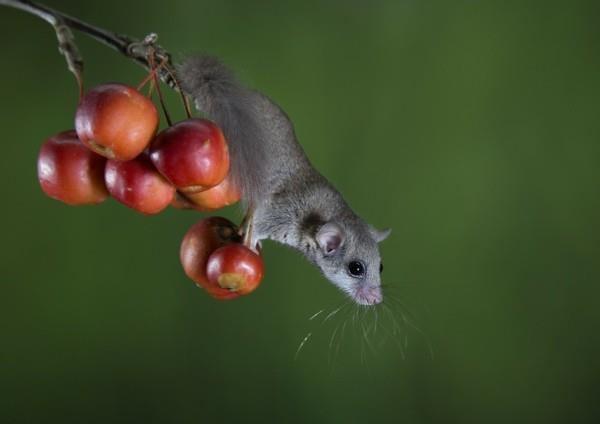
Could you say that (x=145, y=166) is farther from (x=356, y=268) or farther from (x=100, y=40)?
(x=356, y=268)

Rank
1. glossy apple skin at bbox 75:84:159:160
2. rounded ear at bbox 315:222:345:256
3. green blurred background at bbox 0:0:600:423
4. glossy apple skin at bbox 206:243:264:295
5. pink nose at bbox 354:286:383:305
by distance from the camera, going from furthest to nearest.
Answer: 1. green blurred background at bbox 0:0:600:423
2. pink nose at bbox 354:286:383:305
3. rounded ear at bbox 315:222:345:256
4. glossy apple skin at bbox 206:243:264:295
5. glossy apple skin at bbox 75:84:159:160

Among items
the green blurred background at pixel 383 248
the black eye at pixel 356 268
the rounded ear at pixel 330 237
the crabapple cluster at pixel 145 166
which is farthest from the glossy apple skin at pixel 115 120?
the green blurred background at pixel 383 248

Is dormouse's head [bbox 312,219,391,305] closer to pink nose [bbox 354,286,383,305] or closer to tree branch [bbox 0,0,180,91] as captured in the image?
pink nose [bbox 354,286,383,305]

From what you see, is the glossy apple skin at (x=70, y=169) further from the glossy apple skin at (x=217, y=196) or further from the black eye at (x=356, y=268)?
the black eye at (x=356, y=268)

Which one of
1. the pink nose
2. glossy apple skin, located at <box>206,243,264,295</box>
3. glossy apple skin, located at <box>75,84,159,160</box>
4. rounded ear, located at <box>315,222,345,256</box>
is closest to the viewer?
glossy apple skin, located at <box>75,84,159,160</box>

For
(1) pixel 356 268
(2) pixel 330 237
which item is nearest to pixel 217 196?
(2) pixel 330 237

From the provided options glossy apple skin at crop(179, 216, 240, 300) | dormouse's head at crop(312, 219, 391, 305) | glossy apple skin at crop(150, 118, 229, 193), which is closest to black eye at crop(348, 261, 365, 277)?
dormouse's head at crop(312, 219, 391, 305)
